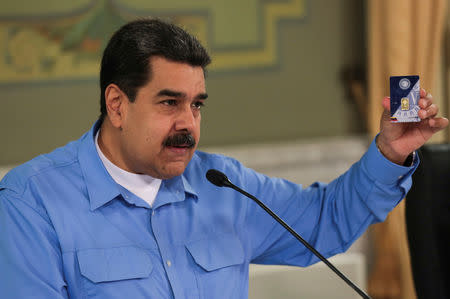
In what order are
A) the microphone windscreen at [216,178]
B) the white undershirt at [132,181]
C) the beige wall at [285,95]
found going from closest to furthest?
the microphone windscreen at [216,178] < the white undershirt at [132,181] < the beige wall at [285,95]

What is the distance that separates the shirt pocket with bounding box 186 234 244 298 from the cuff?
0.41 metres

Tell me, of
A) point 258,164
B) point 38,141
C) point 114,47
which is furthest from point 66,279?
point 258,164

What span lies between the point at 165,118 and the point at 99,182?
230 millimetres

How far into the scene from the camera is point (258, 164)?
3.29 meters

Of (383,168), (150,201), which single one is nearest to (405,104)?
(383,168)

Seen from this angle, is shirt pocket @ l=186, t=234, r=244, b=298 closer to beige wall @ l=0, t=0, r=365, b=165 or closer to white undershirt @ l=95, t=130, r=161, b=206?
white undershirt @ l=95, t=130, r=161, b=206

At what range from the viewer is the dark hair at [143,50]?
165 cm

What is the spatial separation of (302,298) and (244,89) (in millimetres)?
1209

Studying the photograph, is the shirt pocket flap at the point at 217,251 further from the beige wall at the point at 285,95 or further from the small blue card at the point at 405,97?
the beige wall at the point at 285,95

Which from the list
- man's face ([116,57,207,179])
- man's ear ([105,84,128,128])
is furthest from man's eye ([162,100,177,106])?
man's ear ([105,84,128,128])

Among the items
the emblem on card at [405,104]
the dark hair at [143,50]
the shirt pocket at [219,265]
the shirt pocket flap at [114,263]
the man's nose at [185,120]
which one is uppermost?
the dark hair at [143,50]

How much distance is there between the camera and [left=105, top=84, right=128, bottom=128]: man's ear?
169 cm

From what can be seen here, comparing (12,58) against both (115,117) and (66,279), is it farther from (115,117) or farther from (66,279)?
(66,279)

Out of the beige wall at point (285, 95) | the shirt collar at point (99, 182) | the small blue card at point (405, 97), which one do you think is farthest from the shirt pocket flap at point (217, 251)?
the beige wall at point (285, 95)
